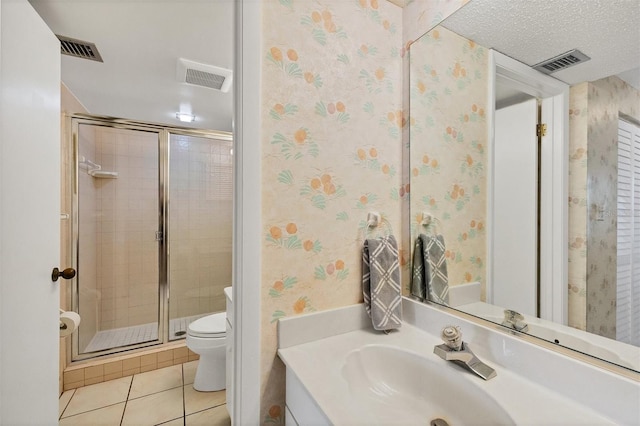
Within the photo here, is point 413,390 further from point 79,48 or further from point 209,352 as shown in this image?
point 79,48

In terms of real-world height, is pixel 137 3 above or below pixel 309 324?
above

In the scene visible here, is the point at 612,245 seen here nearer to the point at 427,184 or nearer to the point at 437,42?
the point at 427,184

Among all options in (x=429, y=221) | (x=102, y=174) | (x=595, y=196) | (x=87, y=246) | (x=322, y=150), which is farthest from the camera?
(x=102, y=174)

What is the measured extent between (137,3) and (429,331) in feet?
6.12

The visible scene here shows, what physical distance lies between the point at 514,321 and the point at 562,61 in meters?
0.69

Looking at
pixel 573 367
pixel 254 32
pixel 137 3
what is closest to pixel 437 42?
pixel 254 32

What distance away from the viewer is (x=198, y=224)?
2.90 meters

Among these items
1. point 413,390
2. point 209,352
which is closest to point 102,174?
point 209,352

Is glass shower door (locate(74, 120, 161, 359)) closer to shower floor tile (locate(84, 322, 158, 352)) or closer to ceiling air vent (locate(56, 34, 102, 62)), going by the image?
shower floor tile (locate(84, 322, 158, 352))

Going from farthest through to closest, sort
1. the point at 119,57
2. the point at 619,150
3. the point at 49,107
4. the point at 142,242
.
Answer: the point at 142,242 < the point at 119,57 < the point at 49,107 < the point at 619,150

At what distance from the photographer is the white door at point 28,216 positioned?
0.89 meters

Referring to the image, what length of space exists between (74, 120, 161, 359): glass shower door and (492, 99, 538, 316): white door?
258 cm

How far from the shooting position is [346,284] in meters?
1.04

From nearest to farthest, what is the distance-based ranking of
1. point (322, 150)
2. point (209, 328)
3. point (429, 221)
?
1. point (322, 150)
2. point (429, 221)
3. point (209, 328)
